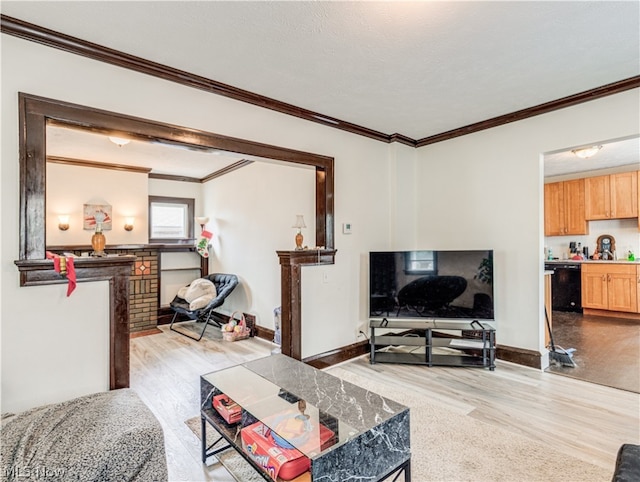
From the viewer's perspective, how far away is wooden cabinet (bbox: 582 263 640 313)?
5.51 meters

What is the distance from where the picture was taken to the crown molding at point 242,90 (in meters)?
2.06

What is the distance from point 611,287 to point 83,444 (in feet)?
23.8

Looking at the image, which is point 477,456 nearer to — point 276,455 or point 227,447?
point 276,455

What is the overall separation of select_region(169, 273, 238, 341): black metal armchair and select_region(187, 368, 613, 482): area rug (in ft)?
8.36

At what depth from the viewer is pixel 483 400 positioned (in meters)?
Result: 2.77

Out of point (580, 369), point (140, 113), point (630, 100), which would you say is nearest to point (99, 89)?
point (140, 113)

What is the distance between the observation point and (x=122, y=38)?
216cm

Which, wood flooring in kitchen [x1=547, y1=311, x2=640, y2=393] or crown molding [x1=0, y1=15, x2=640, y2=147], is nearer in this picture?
crown molding [x1=0, y1=15, x2=640, y2=147]

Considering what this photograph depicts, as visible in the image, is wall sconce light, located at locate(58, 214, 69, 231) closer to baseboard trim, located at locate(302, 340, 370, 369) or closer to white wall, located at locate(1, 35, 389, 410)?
white wall, located at locate(1, 35, 389, 410)

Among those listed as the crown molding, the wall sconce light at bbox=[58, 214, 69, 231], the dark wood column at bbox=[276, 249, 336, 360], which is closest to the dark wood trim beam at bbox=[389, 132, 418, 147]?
Result: the crown molding

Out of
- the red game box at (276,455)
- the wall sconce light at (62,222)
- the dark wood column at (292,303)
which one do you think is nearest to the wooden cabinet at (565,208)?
the dark wood column at (292,303)

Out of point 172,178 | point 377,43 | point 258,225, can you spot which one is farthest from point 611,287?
point 172,178

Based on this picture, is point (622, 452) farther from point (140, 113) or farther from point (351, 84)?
point (140, 113)

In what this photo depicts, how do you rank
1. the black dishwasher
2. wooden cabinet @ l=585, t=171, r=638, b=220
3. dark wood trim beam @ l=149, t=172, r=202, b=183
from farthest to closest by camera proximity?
1. the black dishwasher
2. dark wood trim beam @ l=149, t=172, r=202, b=183
3. wooden cabinet @ l=585, t=171, r=638, b=220
